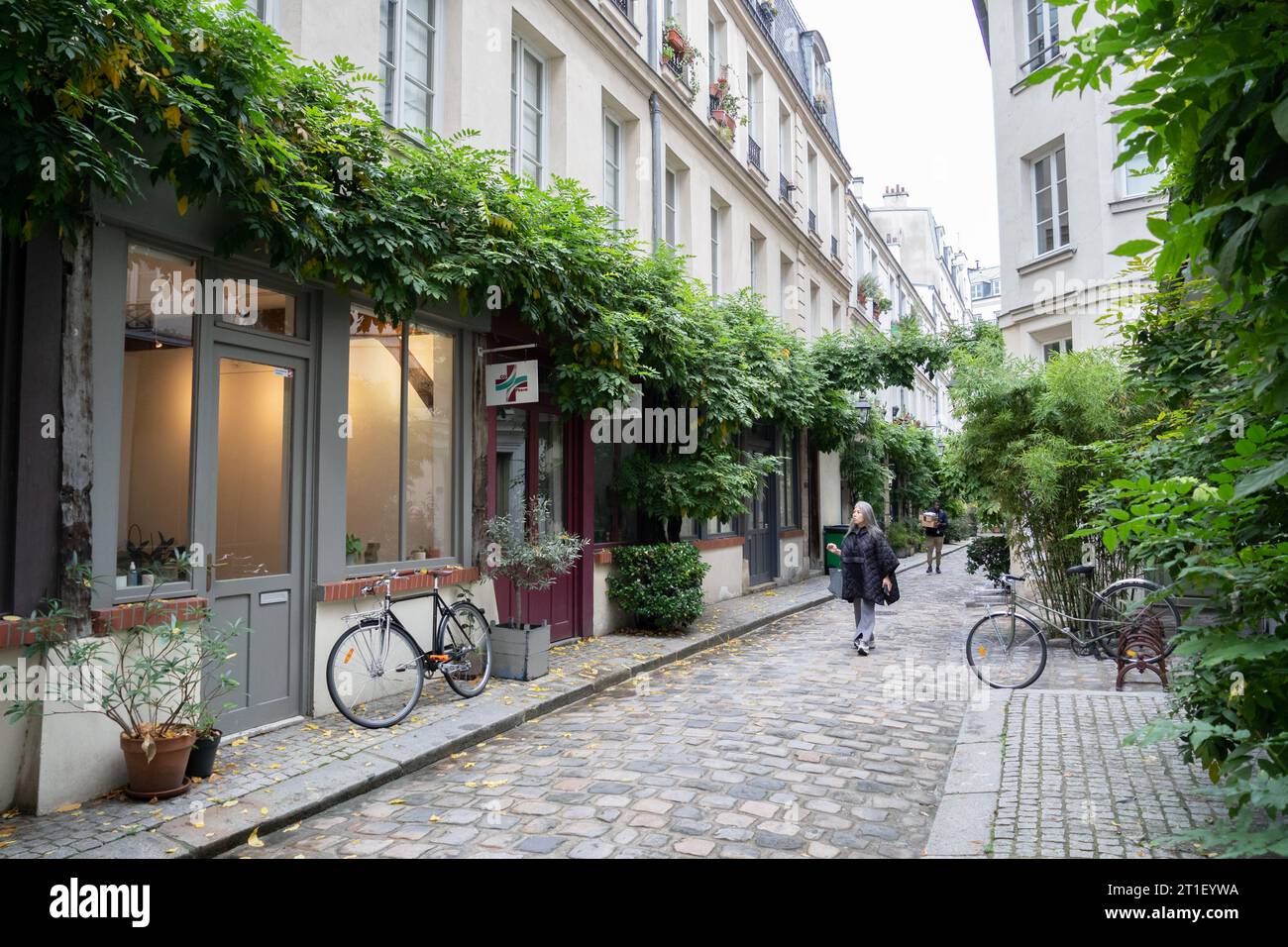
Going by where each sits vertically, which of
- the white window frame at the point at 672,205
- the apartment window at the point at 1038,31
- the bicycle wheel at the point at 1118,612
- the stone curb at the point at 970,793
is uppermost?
the apartment window at the point at 1038,31

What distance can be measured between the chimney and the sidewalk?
131ft

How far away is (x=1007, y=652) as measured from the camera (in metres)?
7.89

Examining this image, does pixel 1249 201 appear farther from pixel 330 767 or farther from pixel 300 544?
pixel 300 544

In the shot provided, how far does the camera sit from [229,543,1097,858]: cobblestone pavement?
418 centimetres

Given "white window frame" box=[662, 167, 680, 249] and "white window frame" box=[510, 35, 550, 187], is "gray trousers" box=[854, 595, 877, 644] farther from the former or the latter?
"white window frame" box=[662, 167, 680, 249]

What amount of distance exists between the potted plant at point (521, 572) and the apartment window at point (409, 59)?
397 centimetres

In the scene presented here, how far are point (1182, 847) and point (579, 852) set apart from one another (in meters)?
2.73

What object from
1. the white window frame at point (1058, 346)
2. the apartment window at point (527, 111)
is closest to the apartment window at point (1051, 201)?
the white window frame at point (1058, 346)

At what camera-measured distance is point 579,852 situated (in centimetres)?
398

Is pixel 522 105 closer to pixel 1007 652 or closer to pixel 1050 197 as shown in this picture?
pixel 1007 652

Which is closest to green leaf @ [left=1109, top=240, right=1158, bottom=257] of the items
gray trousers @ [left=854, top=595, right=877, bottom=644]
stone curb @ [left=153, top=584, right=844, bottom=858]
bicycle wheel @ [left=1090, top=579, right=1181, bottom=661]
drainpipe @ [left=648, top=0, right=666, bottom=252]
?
stone curb @ [left=153, top=584, right=844, bottom=858]

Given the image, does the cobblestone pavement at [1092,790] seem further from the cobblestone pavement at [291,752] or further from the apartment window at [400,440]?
the apartment window at [400,440]

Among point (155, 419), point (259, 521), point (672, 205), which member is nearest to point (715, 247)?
point (672, 205)

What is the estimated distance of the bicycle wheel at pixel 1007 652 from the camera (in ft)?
25.3
